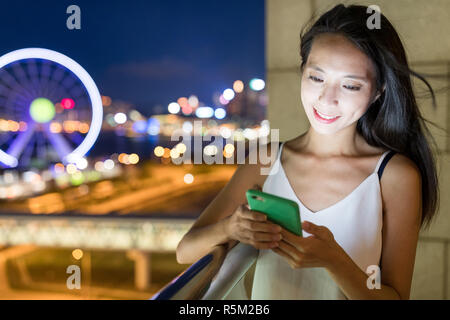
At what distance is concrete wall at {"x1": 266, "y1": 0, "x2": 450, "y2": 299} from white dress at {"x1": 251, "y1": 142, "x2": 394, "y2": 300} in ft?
2.47

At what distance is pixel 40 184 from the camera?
46.0 meters

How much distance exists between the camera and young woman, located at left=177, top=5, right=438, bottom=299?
3.39 feet

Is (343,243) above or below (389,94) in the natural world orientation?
below

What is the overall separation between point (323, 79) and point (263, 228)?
0.48 m

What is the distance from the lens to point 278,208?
0.77 meters

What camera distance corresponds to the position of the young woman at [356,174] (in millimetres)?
1033

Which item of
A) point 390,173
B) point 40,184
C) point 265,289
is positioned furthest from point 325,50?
point 40,184

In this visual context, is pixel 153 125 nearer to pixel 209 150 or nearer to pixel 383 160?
pixel 209 150

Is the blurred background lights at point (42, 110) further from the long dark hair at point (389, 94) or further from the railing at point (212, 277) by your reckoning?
the railing at point (212, 277)

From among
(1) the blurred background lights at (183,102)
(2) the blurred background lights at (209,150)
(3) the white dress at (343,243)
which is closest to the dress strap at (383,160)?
(3) the white dress at (343,243)

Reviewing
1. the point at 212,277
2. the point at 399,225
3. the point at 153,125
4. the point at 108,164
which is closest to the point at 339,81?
the point at 399,225

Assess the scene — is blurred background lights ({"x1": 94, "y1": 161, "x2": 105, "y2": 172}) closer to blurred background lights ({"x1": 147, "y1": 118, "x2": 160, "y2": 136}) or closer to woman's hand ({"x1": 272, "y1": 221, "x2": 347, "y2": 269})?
blurred background lights ({"x1": 147, "y1": 118, "x2": 160, "y2": 136})

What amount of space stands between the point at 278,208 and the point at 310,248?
0.38 ft
